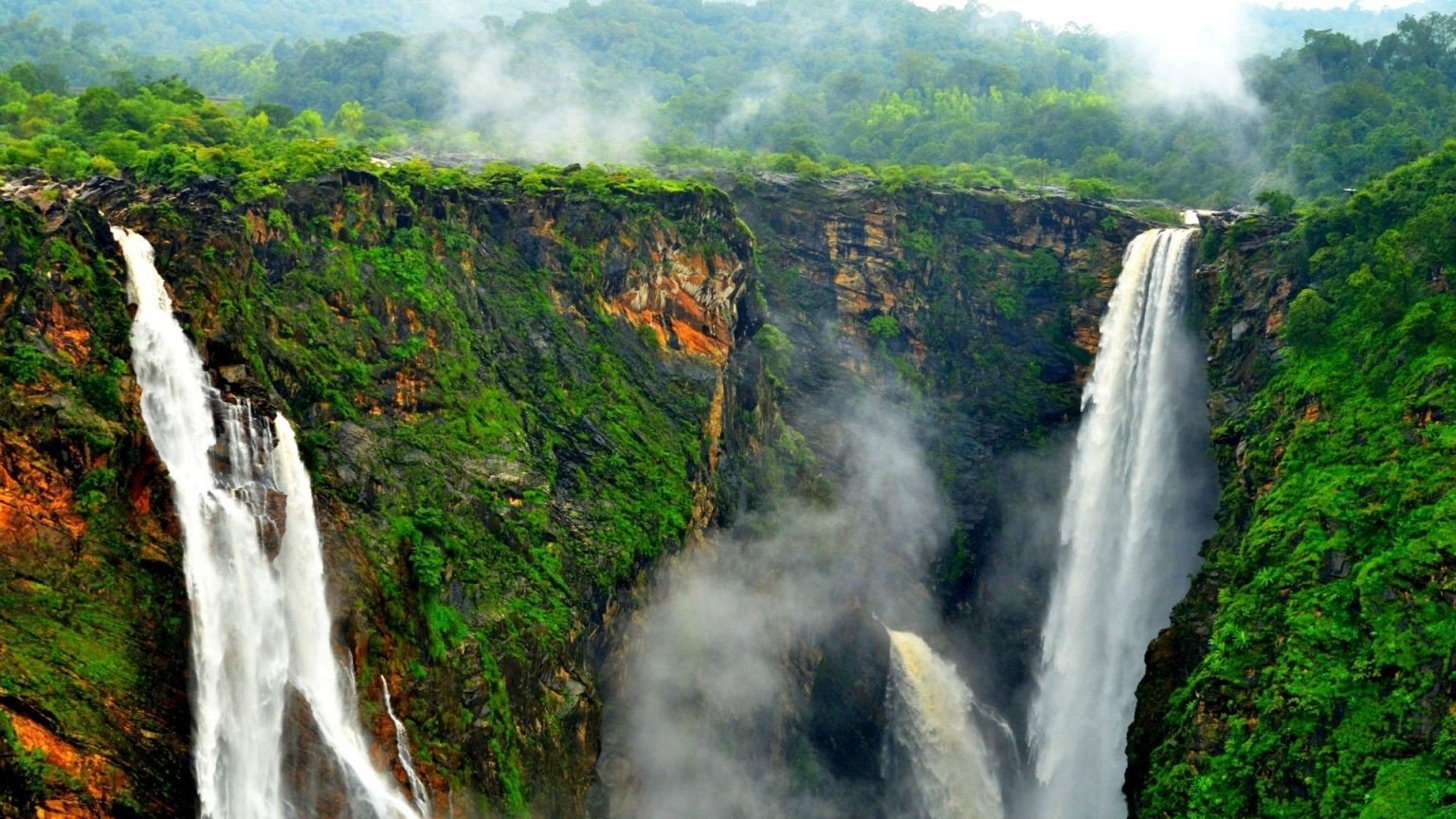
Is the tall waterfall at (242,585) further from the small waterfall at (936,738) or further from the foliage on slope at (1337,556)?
the small waterfall at (936,738)

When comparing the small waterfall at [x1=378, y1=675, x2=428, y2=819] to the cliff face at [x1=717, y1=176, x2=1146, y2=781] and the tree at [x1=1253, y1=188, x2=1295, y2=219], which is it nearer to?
the cliff face at [x1=717, y1=176, x2=1146, y2=781]

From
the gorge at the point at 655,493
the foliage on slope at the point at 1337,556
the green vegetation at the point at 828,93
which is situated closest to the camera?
the gorge at the point at 655,493

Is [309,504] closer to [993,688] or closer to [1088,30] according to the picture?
[993,688]

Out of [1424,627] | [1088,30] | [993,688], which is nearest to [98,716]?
[1424,627]

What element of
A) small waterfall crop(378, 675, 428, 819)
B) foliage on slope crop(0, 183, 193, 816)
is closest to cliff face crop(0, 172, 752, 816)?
foliage on slope crop(0, 183, 193, 816)

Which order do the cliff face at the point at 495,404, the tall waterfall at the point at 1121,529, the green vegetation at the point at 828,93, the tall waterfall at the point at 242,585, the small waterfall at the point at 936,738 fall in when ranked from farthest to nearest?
the green vegetation at the point at 828,93 → the small waterfall at the point at 936,738 → the tall waterfall at the point at 1121,529 → the tall waterfall at the point at 242,585 → the cliff face at the point at 495,404

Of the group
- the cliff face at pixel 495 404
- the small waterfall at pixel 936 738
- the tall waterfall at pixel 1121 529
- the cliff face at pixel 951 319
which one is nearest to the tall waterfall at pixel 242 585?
the cliff face at pixel 495 404
